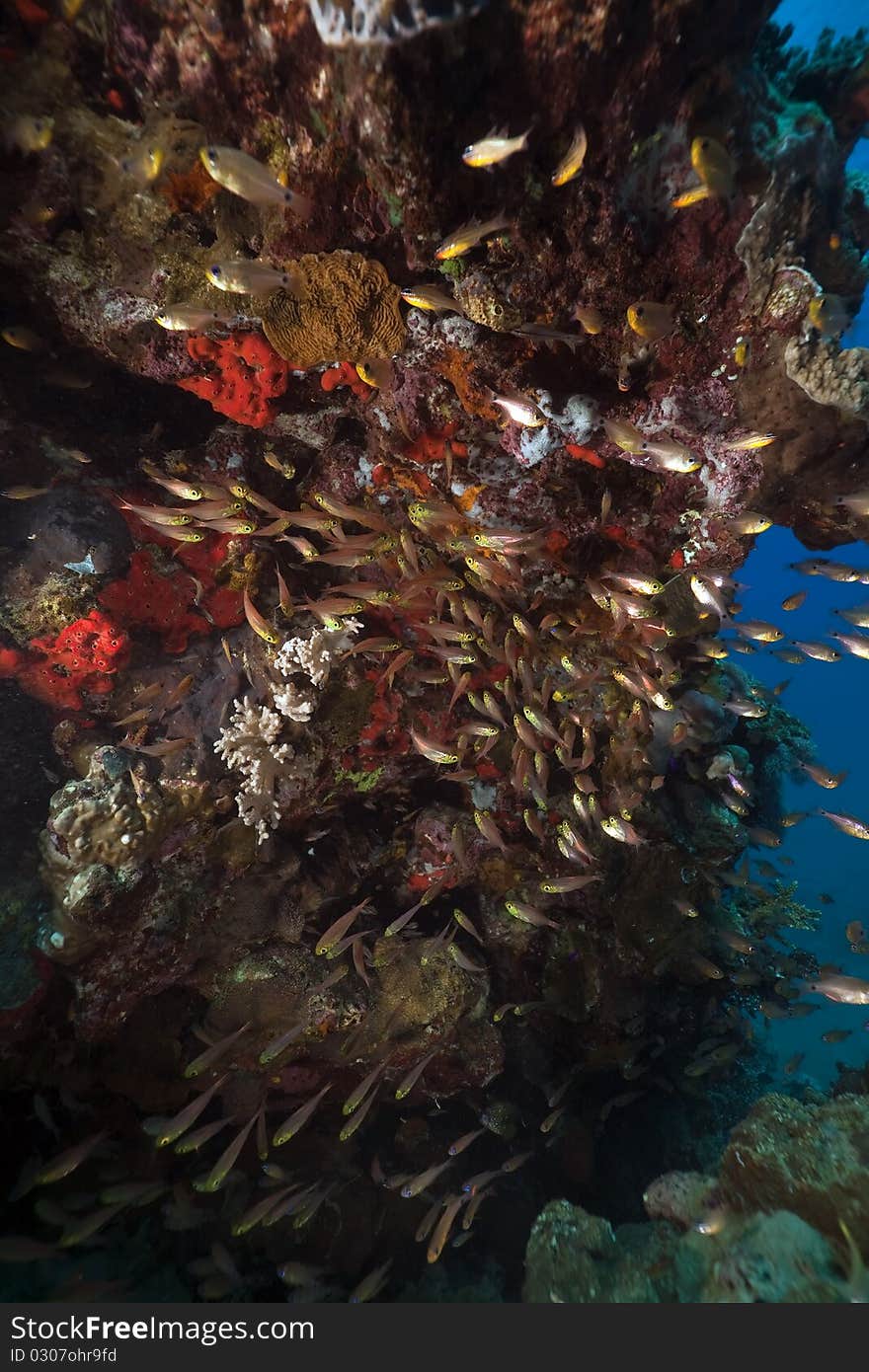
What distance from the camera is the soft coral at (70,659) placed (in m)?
6.12

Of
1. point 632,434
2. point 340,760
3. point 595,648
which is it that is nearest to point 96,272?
point 632,434

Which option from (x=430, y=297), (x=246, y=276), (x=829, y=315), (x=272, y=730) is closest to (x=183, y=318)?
(x=246, y=276)

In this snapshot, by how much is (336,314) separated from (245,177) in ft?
4.06

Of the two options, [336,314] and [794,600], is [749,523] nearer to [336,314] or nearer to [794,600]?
[794,600]

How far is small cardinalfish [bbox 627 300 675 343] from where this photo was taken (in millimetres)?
3803

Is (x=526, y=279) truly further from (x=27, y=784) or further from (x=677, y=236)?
(x=27, y=784)

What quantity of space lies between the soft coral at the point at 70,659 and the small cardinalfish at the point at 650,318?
556 cm

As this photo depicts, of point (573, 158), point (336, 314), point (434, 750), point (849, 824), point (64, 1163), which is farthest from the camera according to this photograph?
point (849, 824)

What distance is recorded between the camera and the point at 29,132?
3.91m

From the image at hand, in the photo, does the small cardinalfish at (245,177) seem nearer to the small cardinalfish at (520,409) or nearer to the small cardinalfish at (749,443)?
the small cardinalfish at (520,409)

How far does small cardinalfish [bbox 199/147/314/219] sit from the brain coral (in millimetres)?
1024

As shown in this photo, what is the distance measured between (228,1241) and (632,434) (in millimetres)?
9418

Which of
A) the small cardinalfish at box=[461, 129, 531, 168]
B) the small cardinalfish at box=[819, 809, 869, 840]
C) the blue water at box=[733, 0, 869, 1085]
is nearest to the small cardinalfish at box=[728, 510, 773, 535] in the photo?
the blue water at box=[733, 0, 869, 1085]

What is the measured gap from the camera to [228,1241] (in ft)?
22.2
